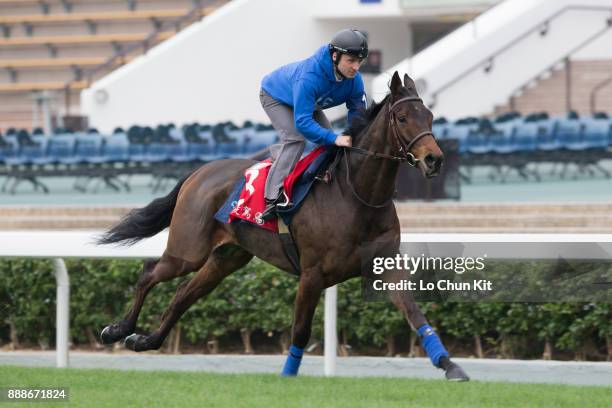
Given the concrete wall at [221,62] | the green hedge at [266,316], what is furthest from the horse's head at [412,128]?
the concrete wall at [221,62]

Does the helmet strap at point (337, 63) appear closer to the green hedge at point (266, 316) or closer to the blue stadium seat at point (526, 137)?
the green hedge at point (266, 316)

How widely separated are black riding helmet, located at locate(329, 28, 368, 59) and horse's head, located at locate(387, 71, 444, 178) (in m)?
0.24

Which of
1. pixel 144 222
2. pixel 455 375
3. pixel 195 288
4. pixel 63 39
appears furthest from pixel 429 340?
pixel 63 39

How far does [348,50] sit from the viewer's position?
213 inches

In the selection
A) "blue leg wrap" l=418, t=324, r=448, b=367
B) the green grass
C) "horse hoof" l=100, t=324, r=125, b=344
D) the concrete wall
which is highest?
the concrete wall

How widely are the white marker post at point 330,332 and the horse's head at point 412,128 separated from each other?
4.18ft

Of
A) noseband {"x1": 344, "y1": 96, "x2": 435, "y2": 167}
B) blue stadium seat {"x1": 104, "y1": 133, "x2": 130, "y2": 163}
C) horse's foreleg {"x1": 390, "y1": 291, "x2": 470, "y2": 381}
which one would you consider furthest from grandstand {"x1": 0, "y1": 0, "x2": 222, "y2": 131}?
horse's foreleg {"x1": 390, "y1": 291, "x2": 470, "y2": 381}

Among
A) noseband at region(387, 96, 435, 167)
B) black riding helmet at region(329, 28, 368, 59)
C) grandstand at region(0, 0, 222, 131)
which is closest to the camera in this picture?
noseband at region(387, 96, 435, 167)

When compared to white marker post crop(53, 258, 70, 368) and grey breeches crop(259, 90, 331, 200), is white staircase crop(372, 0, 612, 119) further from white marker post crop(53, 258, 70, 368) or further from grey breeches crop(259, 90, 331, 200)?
grey breeches crop(259, 90, 331, 200)

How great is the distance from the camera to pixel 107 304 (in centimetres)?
759

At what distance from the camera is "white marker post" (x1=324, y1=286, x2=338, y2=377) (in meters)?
6.29

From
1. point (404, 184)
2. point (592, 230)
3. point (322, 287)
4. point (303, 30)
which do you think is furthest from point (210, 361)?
point (303, 30)

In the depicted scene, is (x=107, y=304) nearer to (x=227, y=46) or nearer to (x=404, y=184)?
(x=404, y=184)

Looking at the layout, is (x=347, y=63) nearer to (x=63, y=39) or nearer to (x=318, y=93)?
(x=318, y=93)
